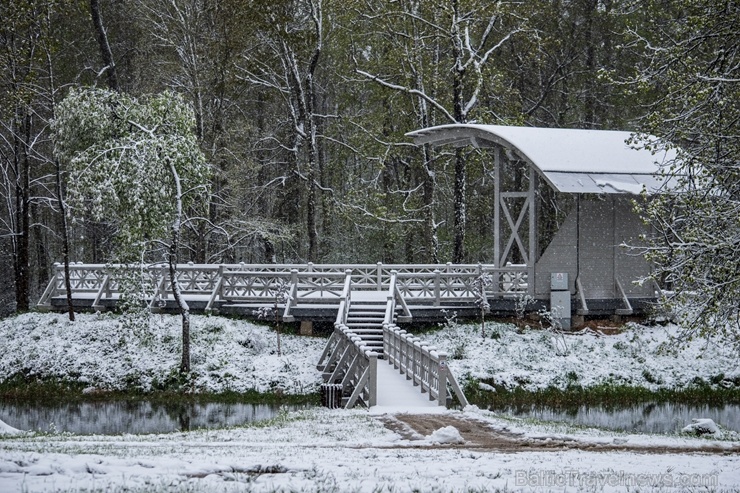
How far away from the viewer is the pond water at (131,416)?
20125 millimetres

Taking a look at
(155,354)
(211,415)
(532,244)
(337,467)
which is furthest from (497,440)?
(155,354)

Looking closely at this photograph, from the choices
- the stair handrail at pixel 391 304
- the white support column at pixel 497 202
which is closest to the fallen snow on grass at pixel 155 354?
the stair handrail at pixel 391 304

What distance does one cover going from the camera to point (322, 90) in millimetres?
46969

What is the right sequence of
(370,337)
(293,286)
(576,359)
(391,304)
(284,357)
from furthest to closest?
(293,286), (391,304), (284,357), (576,359), (370,337)

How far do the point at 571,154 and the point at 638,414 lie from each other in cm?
945

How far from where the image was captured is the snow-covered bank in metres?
25.0

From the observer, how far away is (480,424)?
1534cm

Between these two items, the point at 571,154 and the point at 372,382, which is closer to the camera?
the point at 372,382

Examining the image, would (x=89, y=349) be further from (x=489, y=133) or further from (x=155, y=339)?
(x=489, y=133)

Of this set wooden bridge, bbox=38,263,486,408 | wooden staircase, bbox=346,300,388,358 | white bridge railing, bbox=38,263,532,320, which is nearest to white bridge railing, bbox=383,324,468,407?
wooden staircase, bbox=346,300,388,358

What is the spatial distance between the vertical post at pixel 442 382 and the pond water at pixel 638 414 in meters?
2.92

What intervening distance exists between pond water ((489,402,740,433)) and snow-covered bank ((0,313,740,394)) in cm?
169

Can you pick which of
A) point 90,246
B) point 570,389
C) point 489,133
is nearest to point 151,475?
point 570,389

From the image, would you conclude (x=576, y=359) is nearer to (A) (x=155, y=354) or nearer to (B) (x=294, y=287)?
(B) (x=294, y=287)
